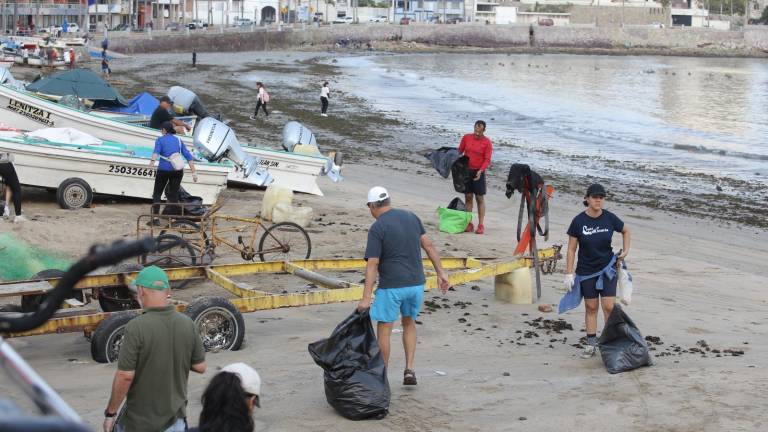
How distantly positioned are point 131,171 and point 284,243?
423 centimetres

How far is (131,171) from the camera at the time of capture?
50.6 feet

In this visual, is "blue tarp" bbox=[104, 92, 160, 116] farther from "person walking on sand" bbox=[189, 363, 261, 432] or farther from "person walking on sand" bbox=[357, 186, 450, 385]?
"person walking on sand" bbox=[189, 363, 261, 432]

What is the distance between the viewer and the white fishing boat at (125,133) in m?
17.5

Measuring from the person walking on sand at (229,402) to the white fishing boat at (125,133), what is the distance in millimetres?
12890

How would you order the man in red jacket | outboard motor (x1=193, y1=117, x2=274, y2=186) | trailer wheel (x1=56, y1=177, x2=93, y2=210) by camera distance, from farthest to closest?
outboard motor (x1=193, y1=117, x2=274, y2=186) < trailer wheel (x1=56, y1=177, x2=93, y2=210) < the man in red jacket

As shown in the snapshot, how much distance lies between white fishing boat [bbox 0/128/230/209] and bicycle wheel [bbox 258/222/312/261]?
3601 mm

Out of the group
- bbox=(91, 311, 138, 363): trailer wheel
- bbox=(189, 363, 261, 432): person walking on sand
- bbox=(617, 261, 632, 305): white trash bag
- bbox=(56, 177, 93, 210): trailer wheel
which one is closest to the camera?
bbox=(189, 363, 261, 432): person walking on sand

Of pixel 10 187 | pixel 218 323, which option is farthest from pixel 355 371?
pixel 10 187

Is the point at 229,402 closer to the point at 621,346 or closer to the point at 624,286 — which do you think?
the point at 621,346

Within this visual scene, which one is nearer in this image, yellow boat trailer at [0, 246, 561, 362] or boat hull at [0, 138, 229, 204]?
yellow boat trailer at [0, 246, 561, 362]

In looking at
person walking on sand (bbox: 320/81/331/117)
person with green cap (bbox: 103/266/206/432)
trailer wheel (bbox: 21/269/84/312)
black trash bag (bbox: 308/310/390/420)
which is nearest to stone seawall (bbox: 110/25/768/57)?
person walking on sand (bbox: 320/81/331/117)

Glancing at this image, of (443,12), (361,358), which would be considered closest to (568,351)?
(361,358)

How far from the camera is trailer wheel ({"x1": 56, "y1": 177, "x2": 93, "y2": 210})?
14945mm

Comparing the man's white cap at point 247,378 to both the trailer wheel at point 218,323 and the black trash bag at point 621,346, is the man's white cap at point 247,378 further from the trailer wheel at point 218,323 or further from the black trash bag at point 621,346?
the black trash bag at point 621,346
